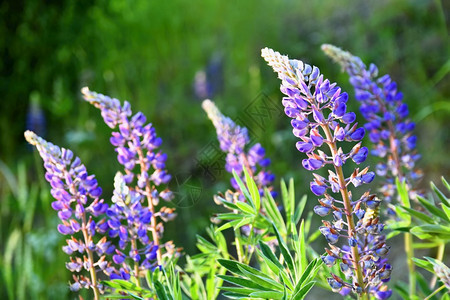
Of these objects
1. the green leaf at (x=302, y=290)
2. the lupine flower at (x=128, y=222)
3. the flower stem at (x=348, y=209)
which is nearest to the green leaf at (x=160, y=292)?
the lupine flower at (x=128, y=222)

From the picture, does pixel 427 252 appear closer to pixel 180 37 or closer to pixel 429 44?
pixel 429 44

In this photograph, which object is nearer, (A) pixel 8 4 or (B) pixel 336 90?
(B) pixel 336 90

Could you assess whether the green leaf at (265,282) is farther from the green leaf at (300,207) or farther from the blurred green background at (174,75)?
the blurred green background at (174,75)

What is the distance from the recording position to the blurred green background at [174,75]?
3189 mm

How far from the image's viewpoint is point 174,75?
4.67 metres

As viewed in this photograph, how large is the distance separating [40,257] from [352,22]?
3.05 m

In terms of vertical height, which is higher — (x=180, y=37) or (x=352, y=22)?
(x=180, y=37)

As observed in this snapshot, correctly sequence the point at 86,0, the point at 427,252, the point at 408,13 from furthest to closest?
the point at 408,13 → the point at 86,0 → the point at 427,252

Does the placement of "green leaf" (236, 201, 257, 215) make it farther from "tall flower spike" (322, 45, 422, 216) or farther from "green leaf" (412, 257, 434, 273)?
"tall flower spike" (322, 45, 422, 216)

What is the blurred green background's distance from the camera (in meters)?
3.19

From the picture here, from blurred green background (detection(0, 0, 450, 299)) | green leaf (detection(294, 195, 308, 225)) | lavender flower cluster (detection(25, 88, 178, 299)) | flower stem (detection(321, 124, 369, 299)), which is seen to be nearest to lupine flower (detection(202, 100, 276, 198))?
green leaf (detection(294, 195, 308, 225))

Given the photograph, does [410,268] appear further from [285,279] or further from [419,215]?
[285,279]

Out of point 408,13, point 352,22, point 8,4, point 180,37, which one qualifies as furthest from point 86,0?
point 408,13

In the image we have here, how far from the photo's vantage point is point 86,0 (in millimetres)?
3641
